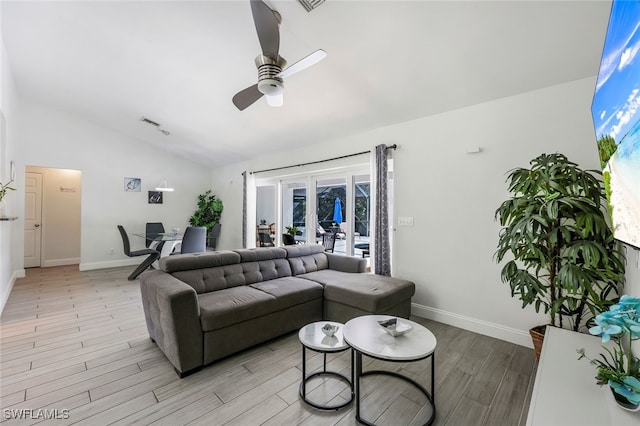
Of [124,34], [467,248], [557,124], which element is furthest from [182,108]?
[557,124]

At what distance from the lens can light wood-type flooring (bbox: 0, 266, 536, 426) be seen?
178cm

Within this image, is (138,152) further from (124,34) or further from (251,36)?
(251,36)

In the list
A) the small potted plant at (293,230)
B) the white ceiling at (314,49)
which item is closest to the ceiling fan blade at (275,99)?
the white ceiling at (314,49)

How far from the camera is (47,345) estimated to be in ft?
8.84

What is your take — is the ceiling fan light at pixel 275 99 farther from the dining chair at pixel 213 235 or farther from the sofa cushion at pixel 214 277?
the dining chair at pixel 213 235

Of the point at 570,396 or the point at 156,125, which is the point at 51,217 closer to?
the point at 156,125

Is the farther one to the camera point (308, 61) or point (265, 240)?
point (265, 240)

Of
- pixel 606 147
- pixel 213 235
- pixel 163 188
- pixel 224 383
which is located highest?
pixel 163 188

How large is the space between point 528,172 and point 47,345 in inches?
188

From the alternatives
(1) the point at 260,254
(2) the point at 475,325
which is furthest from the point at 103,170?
(2) the point at 475,325

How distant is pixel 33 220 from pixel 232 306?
681cm

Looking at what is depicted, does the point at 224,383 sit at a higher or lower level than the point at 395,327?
lower

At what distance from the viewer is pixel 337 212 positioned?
4914mm

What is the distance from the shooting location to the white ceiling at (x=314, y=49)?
214 cm
